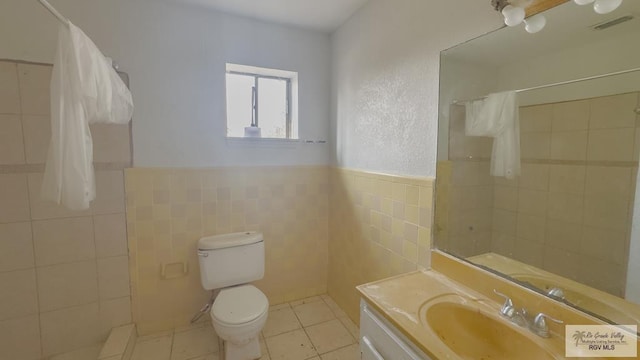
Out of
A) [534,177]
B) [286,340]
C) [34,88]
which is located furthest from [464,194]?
[34,88]

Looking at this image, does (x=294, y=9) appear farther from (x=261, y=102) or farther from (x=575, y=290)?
(x=575, y=290)

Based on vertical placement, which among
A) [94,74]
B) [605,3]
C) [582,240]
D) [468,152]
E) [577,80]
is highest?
[605,3]

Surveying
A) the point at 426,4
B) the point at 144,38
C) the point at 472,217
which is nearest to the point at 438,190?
the point at 472,217

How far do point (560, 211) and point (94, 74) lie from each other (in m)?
1.95

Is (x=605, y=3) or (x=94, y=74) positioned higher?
(x=605, y=3)

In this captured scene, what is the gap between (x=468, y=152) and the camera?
1292 mm

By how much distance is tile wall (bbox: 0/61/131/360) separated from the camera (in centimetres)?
157

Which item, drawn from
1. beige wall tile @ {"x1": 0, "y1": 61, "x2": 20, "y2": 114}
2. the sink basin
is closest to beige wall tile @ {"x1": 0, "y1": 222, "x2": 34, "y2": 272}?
beige wall tile @ {"x1": 0, "y1": 61, "x2": 20, "y2": 114}

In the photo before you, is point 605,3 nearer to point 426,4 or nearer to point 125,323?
point 426,4

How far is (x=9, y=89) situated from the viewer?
1.54 metres

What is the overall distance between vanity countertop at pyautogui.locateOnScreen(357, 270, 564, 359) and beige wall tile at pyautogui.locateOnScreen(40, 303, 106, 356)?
1.88 m

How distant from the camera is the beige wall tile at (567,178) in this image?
0.92 m

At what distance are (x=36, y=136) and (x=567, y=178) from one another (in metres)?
2.68

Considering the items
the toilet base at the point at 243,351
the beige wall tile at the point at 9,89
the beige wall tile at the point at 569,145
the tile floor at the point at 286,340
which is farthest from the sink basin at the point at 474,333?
the beige wall tile at the point at 9,89
